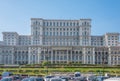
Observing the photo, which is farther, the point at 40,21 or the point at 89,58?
the point at 40,21

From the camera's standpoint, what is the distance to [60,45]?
111 metres

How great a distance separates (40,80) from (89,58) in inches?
3343

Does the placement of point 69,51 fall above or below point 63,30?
below

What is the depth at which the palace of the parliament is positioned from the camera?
10675 centimetres

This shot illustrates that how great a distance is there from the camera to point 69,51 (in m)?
107

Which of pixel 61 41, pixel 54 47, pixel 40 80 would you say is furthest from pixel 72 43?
pixel 40 80

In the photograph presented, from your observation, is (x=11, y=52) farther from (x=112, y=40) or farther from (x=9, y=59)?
(x=112, y=40)

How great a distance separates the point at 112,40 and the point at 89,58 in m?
18.8

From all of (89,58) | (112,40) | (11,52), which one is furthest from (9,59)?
(112,40)

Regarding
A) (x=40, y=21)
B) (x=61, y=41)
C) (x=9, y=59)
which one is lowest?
(x=9, y=59)

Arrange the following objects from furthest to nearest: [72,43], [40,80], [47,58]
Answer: [72,43] → [47,58] → [40,80]

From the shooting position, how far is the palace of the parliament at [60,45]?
106750 millimetres

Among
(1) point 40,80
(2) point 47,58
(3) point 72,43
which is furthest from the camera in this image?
(3) point 72,43

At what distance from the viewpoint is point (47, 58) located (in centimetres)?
10281
